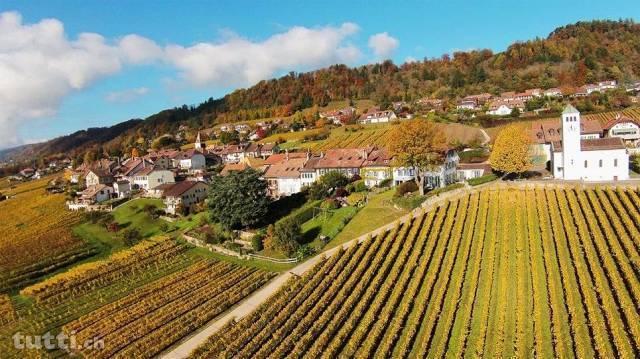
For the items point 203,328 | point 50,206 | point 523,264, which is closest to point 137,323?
point 203,328

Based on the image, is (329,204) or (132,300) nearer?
(132,300)

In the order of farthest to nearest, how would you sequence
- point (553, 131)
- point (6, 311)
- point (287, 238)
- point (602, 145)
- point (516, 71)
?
point (516, 71), point (553, 131), point (602, 145), point (287, 238), point (6, 311)

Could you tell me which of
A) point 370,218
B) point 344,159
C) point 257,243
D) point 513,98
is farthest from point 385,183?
point 513,98

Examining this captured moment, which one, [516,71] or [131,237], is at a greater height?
[516,71]

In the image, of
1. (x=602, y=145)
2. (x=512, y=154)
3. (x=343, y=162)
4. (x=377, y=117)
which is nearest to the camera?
(x=602, y=145)

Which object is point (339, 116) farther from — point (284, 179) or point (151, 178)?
point (284, 179)

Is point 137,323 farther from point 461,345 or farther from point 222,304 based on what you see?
point 461,345
